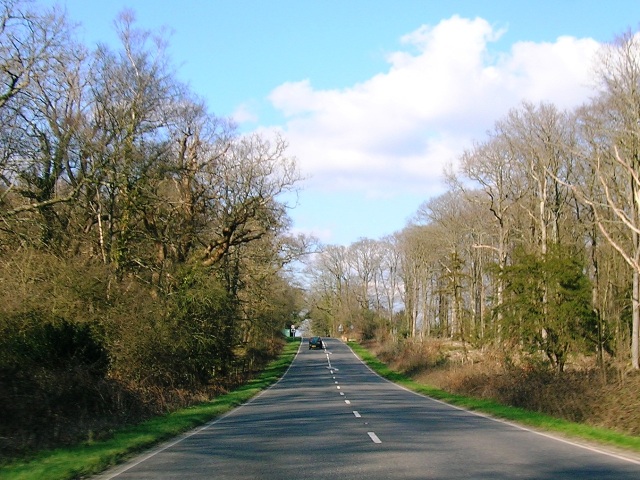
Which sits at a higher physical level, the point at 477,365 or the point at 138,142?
the point at 138,142

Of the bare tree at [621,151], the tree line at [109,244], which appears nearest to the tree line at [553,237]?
the bare tree at [621,151]

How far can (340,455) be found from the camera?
11.8 meters

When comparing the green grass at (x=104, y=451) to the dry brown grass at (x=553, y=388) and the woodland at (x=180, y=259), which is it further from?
the dry brown grass at (x=553, y=388)

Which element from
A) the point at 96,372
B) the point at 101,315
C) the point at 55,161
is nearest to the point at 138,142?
the point at 55,161

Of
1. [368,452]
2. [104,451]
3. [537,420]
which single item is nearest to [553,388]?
[537,420]

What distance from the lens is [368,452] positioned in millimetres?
12172

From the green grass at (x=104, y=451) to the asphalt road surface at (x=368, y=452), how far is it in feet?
1.62

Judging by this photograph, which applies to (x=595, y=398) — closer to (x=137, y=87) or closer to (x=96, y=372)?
(x=96, y=372)

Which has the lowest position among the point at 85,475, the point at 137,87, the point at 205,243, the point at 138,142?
the point at 85,475

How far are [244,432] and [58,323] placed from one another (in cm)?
868

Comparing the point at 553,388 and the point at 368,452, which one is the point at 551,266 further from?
the point at 368,452

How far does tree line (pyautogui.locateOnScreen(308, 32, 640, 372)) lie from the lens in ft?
91.7

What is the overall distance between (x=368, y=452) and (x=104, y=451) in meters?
4.81

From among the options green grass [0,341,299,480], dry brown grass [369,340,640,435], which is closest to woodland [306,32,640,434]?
dry brown grass [369,340,640,435]
